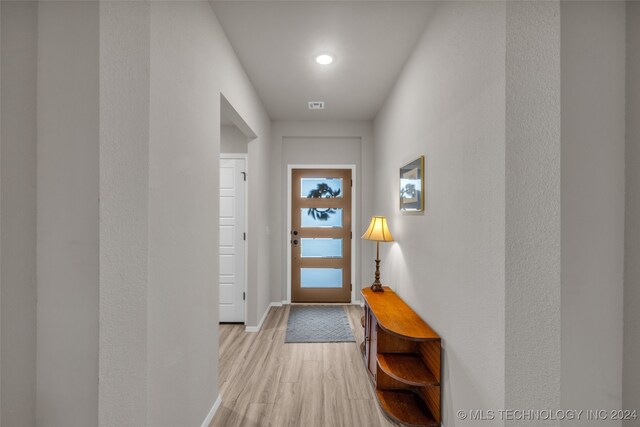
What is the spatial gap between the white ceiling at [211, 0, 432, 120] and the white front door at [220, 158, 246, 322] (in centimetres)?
102

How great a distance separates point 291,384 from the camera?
2.31 meters

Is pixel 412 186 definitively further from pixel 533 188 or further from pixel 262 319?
pixel 262 319

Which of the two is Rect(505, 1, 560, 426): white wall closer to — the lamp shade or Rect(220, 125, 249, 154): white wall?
the lamp shade

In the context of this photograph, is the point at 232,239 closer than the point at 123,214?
No

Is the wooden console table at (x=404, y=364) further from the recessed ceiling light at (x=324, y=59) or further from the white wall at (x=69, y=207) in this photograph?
the recessed ceiling light at (x=324, y=59)

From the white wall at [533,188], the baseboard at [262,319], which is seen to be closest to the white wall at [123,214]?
the white wall at [533,188]

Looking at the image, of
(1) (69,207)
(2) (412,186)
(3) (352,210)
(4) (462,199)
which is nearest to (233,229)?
(3) (352,210)

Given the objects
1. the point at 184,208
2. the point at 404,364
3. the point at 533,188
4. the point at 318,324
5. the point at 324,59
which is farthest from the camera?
the point at 318,324

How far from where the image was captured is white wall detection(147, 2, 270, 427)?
50.3 inches

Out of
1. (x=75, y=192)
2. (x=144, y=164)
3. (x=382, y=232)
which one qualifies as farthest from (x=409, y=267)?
(x=75, y=192)

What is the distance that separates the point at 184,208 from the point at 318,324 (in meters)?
2.54

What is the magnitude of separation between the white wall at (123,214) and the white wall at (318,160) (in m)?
3.05

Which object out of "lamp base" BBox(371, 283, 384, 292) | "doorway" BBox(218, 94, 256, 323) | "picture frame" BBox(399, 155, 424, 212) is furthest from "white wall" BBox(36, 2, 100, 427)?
"doorway" BBox(218, 94, 256, 323)

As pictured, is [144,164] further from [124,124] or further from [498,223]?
[498,223]
